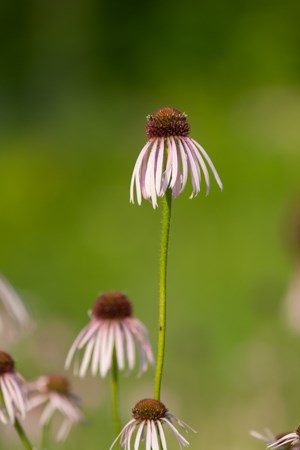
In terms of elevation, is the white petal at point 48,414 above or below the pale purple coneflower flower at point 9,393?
below

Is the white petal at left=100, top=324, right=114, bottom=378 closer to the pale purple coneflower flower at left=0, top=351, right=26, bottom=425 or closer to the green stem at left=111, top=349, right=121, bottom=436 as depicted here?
the green stem at left=111, top=349, right=121, bottom=436

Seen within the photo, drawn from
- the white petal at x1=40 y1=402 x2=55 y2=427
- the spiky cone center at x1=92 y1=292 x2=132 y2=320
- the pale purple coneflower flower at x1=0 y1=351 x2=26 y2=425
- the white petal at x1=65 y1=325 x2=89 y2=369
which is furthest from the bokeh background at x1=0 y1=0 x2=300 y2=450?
the pale purple coneflower flower at x1=0 y1=351 x2=26 y2=425

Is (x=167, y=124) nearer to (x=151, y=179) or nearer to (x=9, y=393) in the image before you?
(x=151, y=179)

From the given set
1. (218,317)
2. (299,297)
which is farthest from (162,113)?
(218,317)

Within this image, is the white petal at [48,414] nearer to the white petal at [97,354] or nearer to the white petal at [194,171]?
the white petal at [97,354]

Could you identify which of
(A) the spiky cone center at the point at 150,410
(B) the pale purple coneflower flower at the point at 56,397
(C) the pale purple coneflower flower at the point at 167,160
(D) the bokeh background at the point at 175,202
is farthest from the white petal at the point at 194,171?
(D) the bokeh background at the point at 175,202
